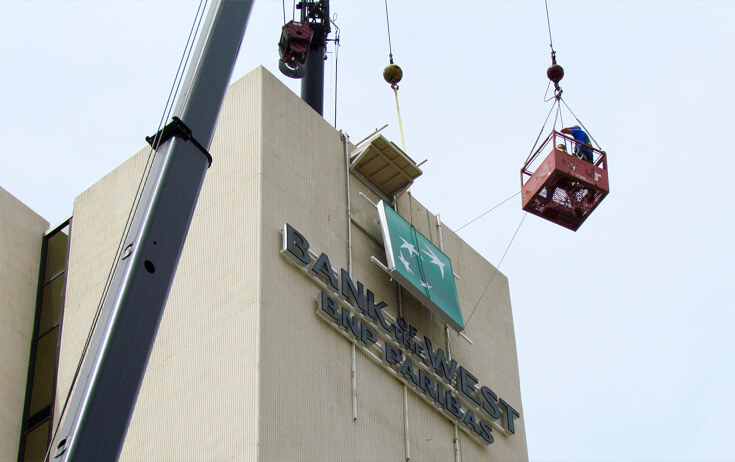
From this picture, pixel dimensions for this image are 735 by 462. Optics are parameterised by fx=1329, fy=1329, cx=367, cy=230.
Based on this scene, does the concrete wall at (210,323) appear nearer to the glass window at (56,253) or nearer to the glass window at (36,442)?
the glass window at (36,442)

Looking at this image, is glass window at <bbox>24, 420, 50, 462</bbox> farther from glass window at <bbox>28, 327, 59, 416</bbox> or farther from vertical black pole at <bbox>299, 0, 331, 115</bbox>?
vertical black pole at <bbox>299, 0, 331, 115</bbox>

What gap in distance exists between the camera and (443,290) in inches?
1710

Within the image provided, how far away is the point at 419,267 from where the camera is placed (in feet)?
141

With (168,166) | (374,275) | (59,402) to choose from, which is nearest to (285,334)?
(374,275)

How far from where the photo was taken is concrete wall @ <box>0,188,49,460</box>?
41844 millimetres

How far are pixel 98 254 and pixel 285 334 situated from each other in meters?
9.73

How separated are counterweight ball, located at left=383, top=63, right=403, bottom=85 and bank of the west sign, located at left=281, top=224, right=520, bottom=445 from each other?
313 inches

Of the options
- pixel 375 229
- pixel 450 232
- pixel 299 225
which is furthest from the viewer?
pixel 450 232

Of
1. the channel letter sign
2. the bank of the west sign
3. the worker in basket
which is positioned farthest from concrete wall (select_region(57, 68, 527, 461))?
the worker in basket

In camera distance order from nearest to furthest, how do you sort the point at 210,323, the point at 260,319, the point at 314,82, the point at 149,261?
1. the point at 149,261
2. the point at 260,319
3. the point at 210,323
4. the point at 314,82

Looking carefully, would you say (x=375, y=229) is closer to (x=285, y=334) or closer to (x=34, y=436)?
(x=285, y=334)

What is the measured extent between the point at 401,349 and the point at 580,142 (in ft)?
27.4

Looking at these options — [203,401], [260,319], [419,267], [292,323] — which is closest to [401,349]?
[419,267]

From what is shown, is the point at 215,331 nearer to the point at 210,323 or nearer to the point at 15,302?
the point at 210,323
